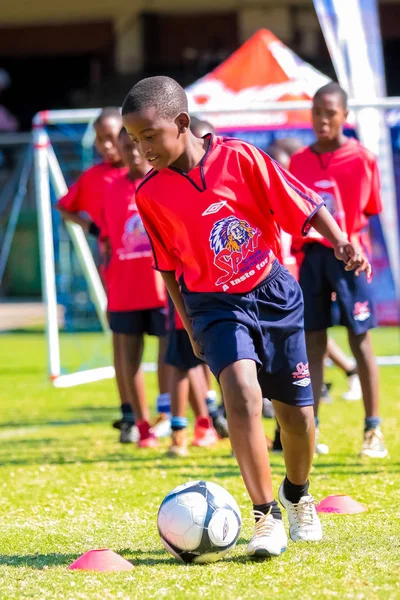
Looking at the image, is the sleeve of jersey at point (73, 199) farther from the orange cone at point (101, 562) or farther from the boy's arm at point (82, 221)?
the orange cone at point (101, 562)

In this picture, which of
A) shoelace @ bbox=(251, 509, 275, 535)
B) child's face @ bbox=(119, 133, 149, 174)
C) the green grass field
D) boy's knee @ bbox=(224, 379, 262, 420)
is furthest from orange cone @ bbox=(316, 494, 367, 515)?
A: child's face @ bbox=(119, 133, 149, 174)

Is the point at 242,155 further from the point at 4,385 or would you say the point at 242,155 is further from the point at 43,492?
the point at 4,385

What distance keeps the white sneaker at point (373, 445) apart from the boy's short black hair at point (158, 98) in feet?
9.18

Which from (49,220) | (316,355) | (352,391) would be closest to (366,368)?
A: (316,355)

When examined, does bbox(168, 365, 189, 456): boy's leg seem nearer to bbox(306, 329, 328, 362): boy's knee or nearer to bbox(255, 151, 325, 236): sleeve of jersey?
bbox(306, 329, 328, 362): boy's knee

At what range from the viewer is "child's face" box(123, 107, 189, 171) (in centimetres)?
370

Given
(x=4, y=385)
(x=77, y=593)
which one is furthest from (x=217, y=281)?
(x=4, y=385)

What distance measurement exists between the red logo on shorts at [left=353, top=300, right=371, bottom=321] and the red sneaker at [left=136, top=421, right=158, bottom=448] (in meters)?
1.70

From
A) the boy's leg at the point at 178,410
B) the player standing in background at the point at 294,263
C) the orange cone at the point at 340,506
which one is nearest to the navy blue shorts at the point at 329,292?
the player standing in background at the point at 294,263

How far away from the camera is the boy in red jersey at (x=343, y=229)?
5.75 m

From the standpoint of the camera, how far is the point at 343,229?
577 cm

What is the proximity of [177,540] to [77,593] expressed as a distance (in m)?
0.48

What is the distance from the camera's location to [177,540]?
3711 millimetres

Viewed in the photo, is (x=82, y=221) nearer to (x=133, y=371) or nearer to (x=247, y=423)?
(x=133, y=371)
